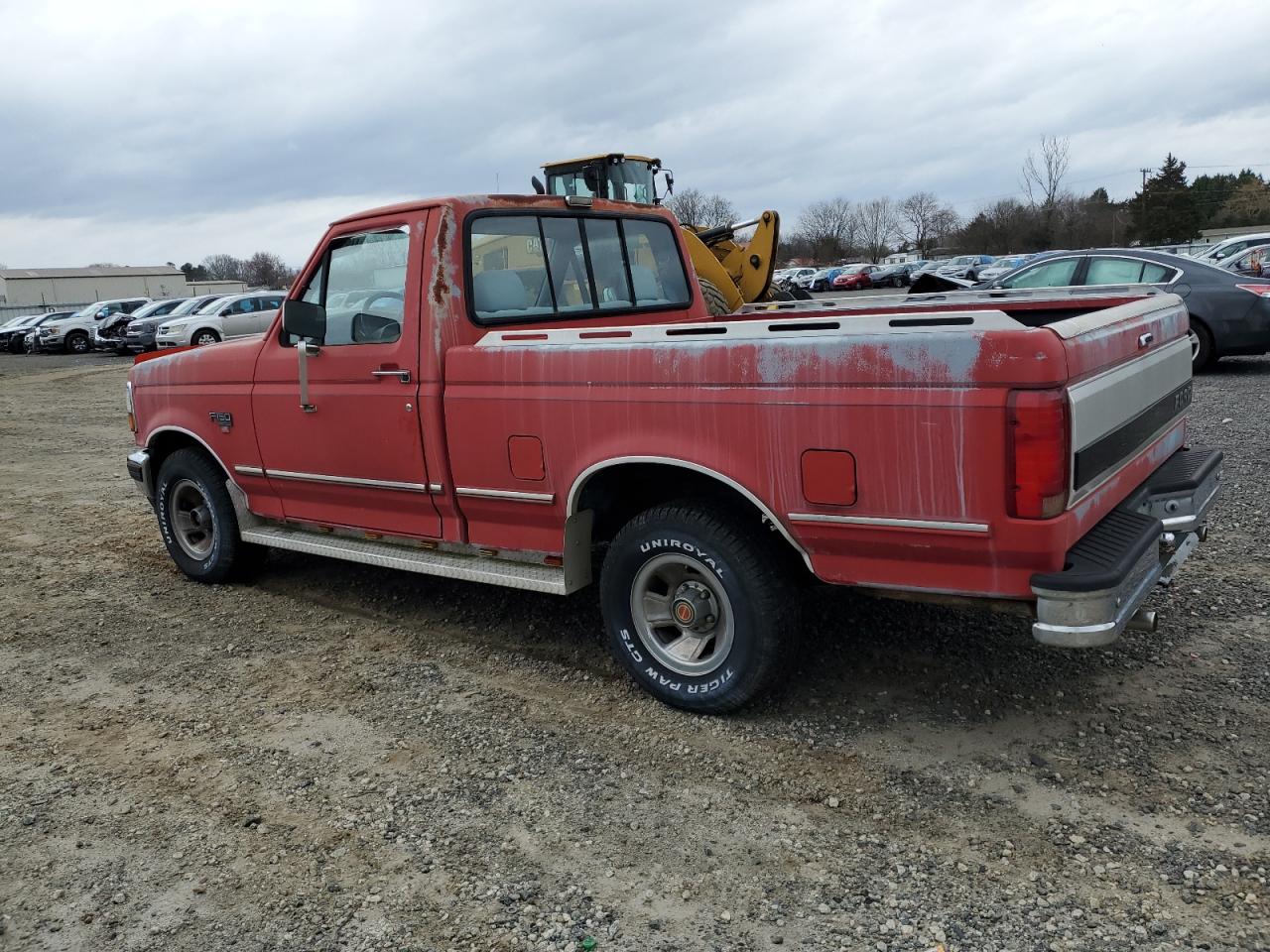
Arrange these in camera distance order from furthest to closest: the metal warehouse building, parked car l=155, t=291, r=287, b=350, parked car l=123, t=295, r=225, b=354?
the metal warehouse building < parked car l=123, t=295, r=225, b=354 < parked car l=155, t=291, r=287, b=350

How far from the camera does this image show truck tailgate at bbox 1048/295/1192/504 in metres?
3.06

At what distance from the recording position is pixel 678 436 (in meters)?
3.65

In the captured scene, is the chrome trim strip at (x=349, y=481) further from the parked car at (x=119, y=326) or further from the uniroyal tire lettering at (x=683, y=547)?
the parked car at (x=119, y=326)

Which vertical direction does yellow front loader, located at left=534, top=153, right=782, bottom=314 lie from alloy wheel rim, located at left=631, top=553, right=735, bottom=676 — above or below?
above

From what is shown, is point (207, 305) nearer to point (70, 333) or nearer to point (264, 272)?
point (70, 333)

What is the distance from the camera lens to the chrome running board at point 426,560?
4.23 metres

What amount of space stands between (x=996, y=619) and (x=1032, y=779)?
57.4 inches

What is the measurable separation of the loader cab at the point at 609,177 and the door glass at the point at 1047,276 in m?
6.37

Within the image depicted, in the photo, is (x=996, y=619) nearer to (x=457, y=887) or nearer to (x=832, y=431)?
(x=832, y=431)

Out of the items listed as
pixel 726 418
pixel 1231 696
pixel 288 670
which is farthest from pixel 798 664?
pixel 288 670

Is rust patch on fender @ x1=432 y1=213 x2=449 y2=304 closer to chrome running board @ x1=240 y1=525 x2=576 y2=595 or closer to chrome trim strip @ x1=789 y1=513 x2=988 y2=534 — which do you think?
chrome running board @ x1=240 y1=525 x2=576 y2=595

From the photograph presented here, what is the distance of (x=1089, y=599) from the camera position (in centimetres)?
300

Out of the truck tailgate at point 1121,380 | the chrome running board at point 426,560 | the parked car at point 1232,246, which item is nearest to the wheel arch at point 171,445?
the chrome running board at point 426,560

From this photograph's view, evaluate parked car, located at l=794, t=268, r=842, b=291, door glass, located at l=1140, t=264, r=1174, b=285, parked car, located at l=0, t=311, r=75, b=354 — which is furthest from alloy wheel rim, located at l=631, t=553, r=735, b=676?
parked car, located at l=794, t=268, r=842, b=291
